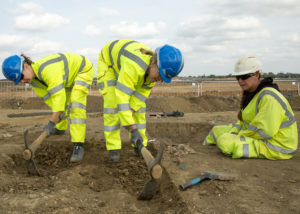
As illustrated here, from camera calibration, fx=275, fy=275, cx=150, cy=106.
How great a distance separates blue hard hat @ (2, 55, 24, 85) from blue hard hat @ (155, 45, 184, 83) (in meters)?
1.95

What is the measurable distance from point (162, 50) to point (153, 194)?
1594 mm

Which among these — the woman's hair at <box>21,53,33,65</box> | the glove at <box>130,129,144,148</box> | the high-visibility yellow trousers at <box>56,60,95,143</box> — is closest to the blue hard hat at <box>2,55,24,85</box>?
the woman's hair at <box>21,53,33,65</box>

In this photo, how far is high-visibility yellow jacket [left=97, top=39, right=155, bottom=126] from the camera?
3.27m

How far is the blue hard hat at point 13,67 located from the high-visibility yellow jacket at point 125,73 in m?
1.08

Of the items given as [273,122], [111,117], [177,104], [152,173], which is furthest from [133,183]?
[177,104]

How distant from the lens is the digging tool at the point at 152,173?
104 inches

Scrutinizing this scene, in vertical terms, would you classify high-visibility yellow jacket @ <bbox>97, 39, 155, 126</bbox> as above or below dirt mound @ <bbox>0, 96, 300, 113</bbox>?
above

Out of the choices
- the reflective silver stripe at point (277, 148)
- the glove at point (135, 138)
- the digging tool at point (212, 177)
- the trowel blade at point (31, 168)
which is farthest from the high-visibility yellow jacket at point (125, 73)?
the reflective silver stripe at point (277, 148)

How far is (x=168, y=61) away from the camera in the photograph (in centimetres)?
306

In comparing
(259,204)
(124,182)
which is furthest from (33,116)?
(259,204)

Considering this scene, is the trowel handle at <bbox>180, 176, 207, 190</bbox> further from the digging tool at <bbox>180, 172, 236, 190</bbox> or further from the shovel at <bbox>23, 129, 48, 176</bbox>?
the shovel at <bbox>23, 129, 48, 176</bbox>

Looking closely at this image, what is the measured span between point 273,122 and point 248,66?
2.82 ft

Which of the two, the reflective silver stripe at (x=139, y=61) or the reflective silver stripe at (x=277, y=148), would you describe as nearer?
the reflective silver stripe at (x=139, y=61)

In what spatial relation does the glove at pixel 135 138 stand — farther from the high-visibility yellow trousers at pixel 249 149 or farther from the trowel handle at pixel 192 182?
the high-visibility yellow trousers at pixel 249 149
